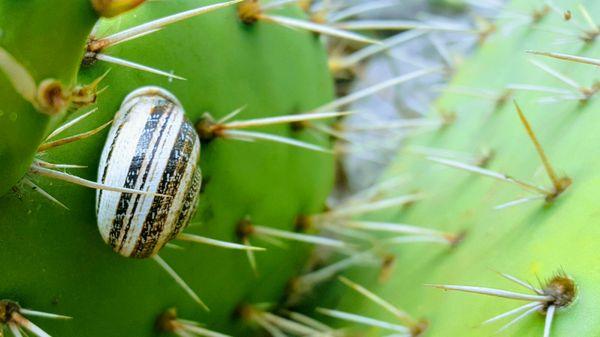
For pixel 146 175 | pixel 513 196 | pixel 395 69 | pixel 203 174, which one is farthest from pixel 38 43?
pixel 395 69

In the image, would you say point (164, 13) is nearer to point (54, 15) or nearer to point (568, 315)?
point (54, 15)

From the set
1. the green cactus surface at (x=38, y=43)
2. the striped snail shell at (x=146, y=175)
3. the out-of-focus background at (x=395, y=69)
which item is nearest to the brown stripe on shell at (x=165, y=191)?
the striped snail shell at (x=146, y=175)

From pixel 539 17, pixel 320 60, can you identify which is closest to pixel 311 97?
pixel 320 60

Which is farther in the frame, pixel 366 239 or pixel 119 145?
pixel 366 239

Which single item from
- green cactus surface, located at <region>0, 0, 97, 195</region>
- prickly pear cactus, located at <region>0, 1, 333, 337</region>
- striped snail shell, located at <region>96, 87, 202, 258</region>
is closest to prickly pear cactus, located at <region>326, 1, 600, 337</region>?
prickly pear cactus, located at <region>0, 1, 333, 337</region>

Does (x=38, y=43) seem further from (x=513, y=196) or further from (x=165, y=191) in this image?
(x=513, y=196)

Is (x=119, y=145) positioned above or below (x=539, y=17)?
below

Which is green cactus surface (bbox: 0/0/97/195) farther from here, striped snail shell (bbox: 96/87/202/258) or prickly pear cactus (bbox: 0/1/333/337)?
striped snail shell (bbox: 96/87/202/258)

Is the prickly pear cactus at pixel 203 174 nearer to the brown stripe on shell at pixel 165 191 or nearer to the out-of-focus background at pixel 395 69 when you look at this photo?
the brown stripe on shell at pixel 165 191
